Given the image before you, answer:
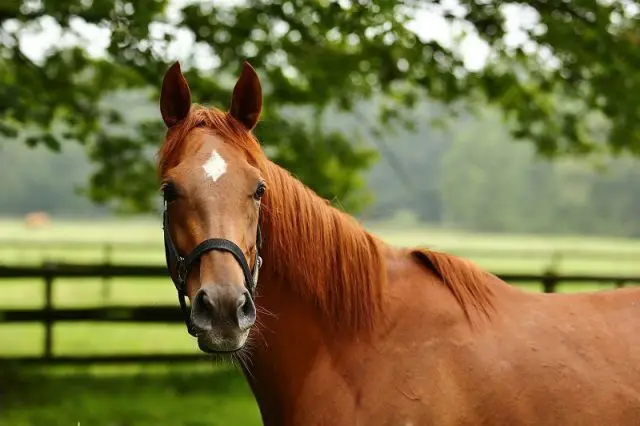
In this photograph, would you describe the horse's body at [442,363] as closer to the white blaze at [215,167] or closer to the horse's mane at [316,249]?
the horse's mane at [316,249]

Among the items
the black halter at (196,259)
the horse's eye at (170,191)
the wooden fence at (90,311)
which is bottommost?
the wooden fence at (90,311)

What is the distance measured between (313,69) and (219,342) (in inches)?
170

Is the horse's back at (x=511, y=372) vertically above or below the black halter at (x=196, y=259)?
below

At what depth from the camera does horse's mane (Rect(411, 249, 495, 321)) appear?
2.96m

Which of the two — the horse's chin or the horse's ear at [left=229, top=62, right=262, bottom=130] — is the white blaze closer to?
the horse's ear at [left=229, top=62, right=262, bottom=130]

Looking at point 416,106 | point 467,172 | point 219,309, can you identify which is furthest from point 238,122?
point 467,172

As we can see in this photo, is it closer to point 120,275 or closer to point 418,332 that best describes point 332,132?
point 120,275

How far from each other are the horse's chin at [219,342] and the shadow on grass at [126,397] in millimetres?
4580

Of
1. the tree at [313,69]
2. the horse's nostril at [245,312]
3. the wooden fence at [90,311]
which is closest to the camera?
the horse's nostril at [245,312]

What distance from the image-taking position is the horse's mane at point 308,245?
110 inches

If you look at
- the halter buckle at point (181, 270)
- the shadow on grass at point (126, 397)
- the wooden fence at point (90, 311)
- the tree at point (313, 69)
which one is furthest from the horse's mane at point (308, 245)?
the wooden fence at point (90, 311)

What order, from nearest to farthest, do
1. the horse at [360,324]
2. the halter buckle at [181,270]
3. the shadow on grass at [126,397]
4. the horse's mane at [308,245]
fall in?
the halter buckle at [181,270] → the horse at [360,324] → the horse's mane at [308,245] → the shadow on grass at [126,397]

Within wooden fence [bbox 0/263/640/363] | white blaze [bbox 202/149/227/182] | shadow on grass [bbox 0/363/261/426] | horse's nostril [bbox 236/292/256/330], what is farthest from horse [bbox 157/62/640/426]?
wooden fence [bbox 0/263/640/363]

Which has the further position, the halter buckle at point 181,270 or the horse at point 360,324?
the horse at point 360,324
